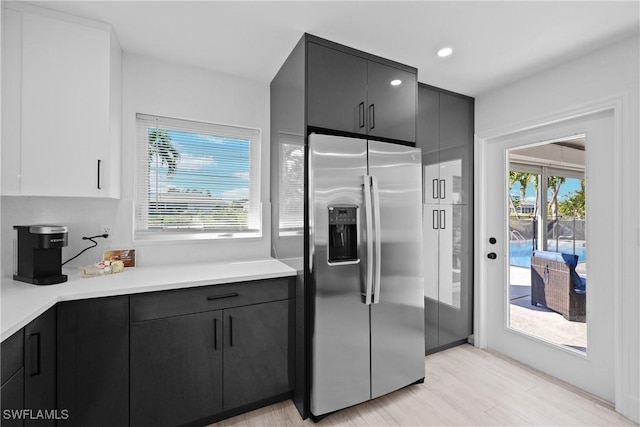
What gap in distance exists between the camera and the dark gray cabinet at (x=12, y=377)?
1.10m

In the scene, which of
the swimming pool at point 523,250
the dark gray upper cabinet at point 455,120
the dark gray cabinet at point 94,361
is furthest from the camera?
the dark gray upper cabinet at point 455,120

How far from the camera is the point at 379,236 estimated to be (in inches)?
77.3

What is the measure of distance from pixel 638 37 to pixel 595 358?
2.22 meters

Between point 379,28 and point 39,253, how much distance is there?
2.44 meters

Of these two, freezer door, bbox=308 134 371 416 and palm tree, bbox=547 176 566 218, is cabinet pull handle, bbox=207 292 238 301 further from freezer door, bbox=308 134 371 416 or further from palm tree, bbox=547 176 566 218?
palm tree, bbox=547 176 566 218

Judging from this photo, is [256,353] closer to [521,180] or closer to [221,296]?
[221,296]

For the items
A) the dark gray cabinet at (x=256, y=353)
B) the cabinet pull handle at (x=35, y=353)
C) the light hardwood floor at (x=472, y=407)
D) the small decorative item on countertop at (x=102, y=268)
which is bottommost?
the light hardwood floor at (x=472, y=407)

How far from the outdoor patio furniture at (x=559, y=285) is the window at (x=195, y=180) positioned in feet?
8.18

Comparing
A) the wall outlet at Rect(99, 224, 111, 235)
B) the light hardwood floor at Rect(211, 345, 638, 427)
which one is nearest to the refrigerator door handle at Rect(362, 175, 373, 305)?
the light hardwood floor at Rect(211, 345, 638, 427)

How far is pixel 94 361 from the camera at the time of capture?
1525 millimetres

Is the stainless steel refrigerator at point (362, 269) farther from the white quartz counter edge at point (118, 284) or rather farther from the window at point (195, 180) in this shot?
the window at point (195, 180)

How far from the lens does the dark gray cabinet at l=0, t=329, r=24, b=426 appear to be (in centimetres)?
110

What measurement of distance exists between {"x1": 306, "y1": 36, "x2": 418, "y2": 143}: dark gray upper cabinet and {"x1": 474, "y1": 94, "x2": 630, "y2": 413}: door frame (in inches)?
40.8

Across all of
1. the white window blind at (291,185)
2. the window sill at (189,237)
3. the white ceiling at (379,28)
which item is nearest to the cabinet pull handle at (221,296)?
the white window blind at (291,185)
